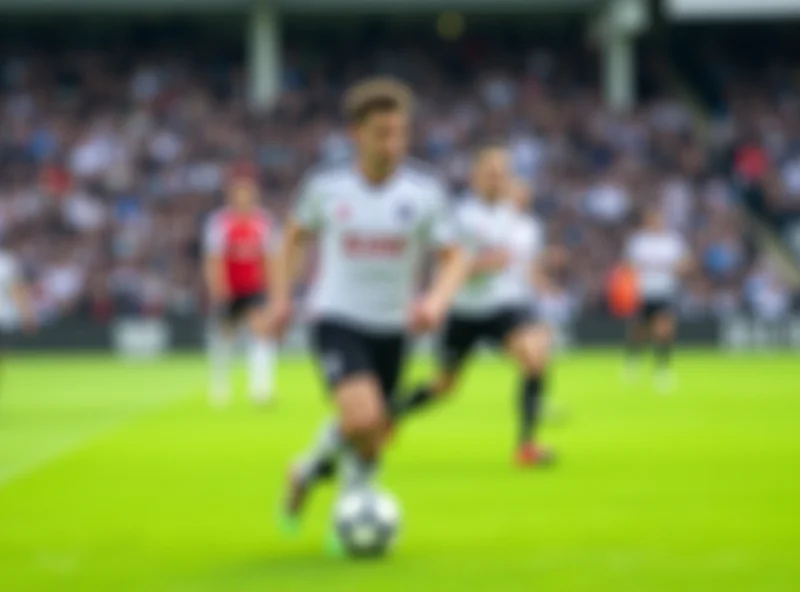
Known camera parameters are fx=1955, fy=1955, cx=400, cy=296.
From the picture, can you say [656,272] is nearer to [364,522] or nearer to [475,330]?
[475,330]

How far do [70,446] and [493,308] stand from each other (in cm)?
383

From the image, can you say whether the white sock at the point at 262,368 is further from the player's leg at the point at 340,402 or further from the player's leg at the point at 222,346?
the player's leg at the point at 340,402

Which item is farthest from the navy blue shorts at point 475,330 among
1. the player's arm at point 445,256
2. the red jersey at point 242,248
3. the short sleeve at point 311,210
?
the red jersey at point 242,248

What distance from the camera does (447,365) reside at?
1509 cm

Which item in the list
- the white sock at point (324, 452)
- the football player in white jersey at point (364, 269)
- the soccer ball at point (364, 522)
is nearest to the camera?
the soccer ball at point (364, 522)

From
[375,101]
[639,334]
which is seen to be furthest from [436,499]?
[639,334]

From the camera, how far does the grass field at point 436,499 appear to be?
876 cm

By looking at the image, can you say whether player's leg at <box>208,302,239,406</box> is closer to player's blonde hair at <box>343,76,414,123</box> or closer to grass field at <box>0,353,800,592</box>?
grass field at <box>0,353,800,592</box>

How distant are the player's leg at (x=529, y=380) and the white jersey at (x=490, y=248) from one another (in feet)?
0.95

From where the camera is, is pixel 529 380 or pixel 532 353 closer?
pixel 529 380

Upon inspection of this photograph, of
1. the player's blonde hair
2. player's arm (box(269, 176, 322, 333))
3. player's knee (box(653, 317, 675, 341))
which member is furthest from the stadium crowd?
the player's blonde hair

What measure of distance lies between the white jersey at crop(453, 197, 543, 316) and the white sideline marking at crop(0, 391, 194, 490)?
3371mm

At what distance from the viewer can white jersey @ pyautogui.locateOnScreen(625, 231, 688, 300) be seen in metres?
27.1

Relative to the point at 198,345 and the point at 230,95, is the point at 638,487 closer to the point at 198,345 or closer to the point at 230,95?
the point at 198,345
